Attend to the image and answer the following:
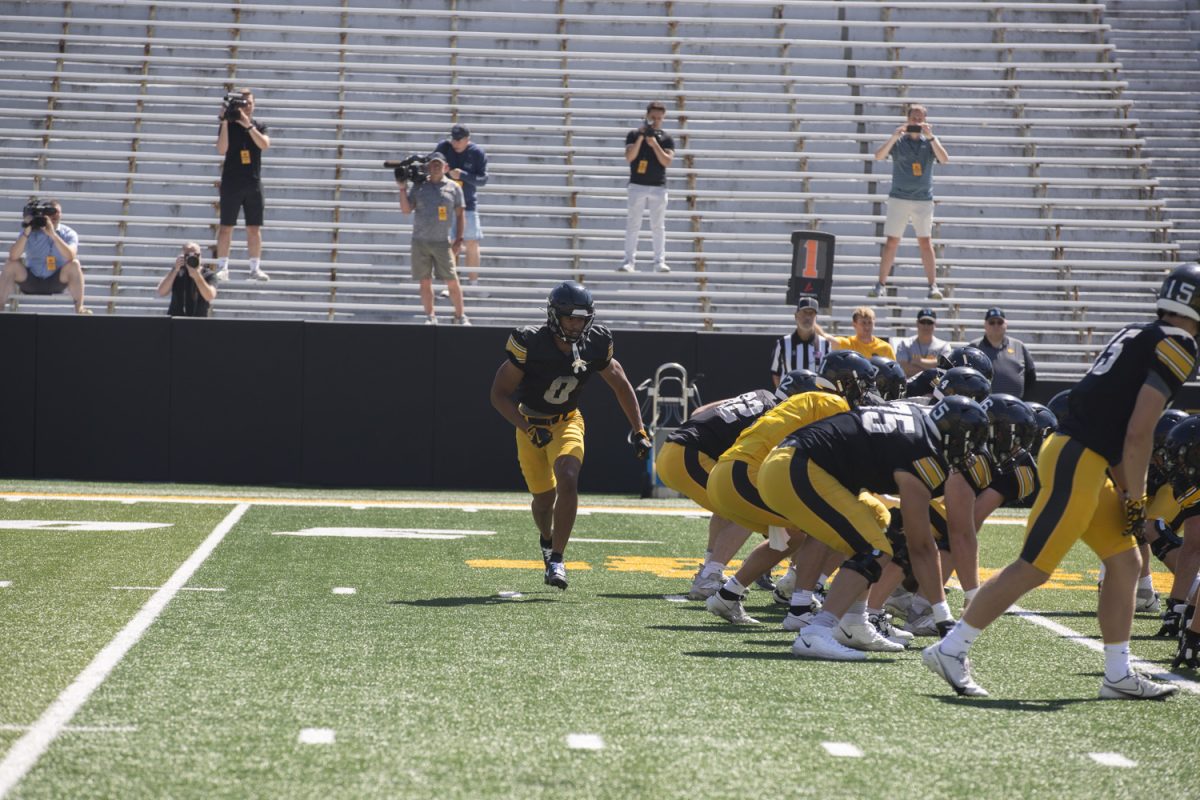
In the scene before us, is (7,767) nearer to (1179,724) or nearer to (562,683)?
(562,683)

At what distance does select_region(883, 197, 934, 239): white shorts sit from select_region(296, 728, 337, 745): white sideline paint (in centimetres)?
1383

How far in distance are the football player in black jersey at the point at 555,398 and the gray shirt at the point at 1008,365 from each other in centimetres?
592

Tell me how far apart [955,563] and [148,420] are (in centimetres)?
1063

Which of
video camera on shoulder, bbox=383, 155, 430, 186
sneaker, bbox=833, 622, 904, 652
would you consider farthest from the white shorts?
sneaker, bbox=833, 622, 904, 652

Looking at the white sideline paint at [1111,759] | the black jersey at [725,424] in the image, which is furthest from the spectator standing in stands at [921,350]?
the white sideline paint at [1111,759]

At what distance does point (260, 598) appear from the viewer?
807cm

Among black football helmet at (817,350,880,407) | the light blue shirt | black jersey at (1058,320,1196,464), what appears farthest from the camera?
the light blue shirt

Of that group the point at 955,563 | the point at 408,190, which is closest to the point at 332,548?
the point at 955,563

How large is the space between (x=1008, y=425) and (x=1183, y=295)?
92 centimetres

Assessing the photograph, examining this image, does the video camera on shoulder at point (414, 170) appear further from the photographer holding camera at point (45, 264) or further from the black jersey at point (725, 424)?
the black jersey at point (725, 424)

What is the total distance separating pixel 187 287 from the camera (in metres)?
16.2

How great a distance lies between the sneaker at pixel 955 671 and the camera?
5945 millimetres

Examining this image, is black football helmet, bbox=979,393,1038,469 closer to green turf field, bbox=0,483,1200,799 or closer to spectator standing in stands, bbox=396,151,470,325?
green turf field, bbox=0,483,1200,799

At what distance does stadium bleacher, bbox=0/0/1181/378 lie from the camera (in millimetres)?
18562
